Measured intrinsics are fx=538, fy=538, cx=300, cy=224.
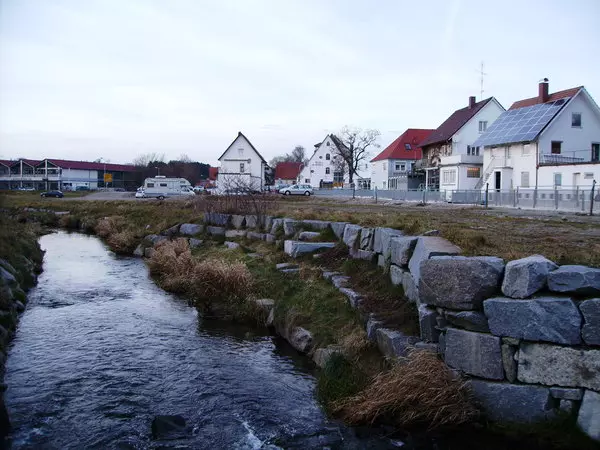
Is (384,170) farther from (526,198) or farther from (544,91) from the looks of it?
(526,198)

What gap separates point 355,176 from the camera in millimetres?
91562

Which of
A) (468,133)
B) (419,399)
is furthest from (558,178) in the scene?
(419,399)

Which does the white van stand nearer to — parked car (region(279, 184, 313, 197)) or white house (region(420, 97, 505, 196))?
parked car (region(279, 184, 313, 197))

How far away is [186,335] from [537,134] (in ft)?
Result: 140

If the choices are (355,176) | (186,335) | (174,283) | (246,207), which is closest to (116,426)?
(186,335)

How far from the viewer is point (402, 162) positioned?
7669 centimetres

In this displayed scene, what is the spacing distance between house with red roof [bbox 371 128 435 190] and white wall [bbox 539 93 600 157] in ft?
80.7

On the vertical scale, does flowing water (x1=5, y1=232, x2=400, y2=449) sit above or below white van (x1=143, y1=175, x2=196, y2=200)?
below

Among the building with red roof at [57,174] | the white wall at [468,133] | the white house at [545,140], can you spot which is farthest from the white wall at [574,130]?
the building with red roof at [57,174]

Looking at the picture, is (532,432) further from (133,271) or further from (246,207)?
(246,207)

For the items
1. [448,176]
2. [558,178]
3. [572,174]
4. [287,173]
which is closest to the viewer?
[572,174]

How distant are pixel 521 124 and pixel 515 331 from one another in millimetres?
48142

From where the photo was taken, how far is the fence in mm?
23906

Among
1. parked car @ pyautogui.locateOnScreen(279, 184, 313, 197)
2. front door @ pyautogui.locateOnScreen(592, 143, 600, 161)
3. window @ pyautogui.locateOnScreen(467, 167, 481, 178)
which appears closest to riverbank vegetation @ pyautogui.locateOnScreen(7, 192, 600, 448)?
parked car @ pyautogui.locateOnScreen(279, 184, 313, 197)
